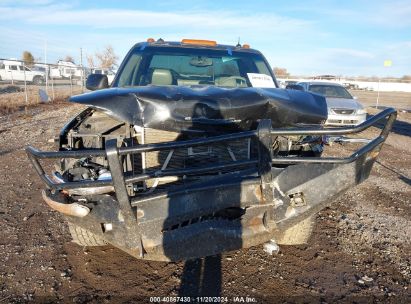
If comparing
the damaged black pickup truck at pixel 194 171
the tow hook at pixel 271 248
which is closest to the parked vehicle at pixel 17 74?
the damaged black pickup truck at pixel 194 171

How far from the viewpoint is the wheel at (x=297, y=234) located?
377 cm

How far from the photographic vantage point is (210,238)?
9.27 feet

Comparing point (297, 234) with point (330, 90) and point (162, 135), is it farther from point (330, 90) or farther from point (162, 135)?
point (330, 90)

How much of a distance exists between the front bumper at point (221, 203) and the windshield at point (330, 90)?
11.9 m

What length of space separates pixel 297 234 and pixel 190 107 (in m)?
1.71

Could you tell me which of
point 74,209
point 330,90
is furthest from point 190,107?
point 330,90

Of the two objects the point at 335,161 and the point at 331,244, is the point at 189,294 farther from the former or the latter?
the point at 331,244

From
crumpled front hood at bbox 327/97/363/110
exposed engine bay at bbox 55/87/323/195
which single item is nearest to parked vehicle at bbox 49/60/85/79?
crumpled front hood at bbox 327/97/363/110

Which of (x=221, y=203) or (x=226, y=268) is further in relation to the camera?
(x=226, y=268)

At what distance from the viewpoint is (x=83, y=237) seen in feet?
12.3

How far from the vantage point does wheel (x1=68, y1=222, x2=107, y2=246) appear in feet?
12.1

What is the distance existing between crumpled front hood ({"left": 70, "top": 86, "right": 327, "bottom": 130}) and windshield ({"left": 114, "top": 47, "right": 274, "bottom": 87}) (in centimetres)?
125

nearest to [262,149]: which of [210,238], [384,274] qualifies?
[210,238]

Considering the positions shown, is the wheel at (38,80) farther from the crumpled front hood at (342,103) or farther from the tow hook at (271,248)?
the tow hook at (271,248)
